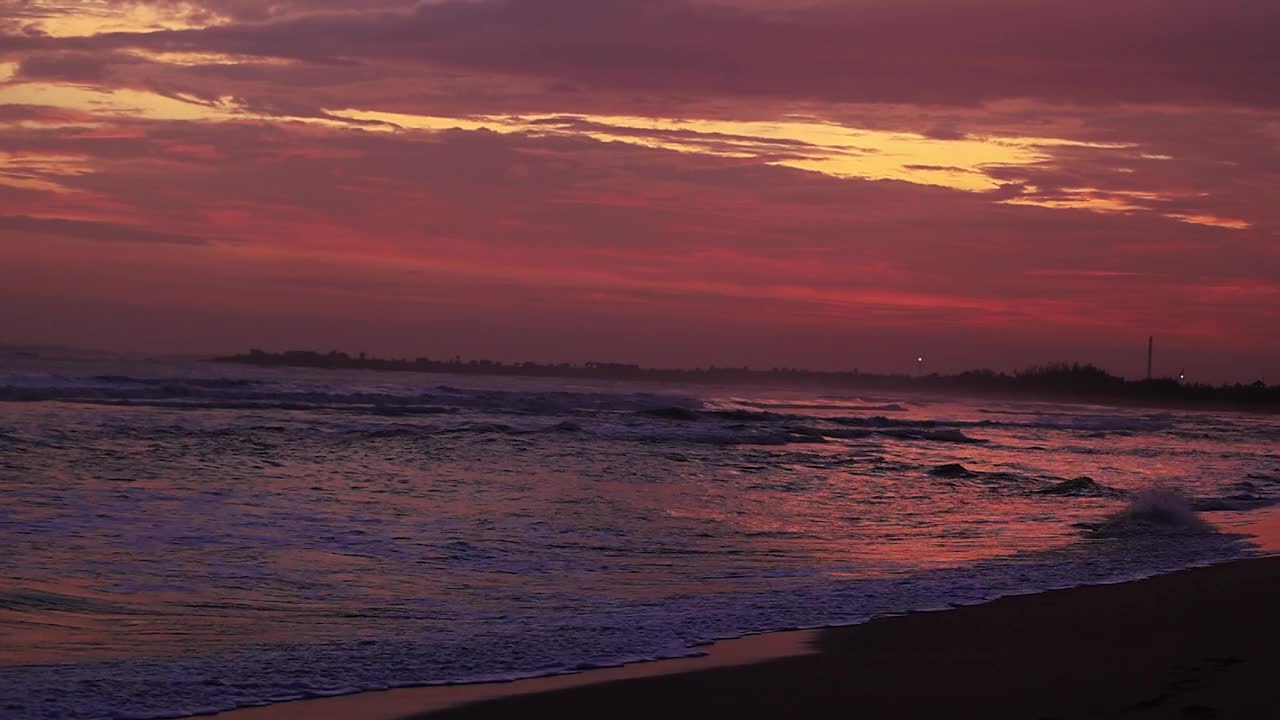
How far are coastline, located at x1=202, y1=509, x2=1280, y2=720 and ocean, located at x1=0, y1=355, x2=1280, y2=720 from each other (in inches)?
11.2

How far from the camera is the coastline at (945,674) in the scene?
5398 mm

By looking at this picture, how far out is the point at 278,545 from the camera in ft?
31.0

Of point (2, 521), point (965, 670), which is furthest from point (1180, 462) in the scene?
point (2, 521)

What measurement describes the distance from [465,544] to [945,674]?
501 cm

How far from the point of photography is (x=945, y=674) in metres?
6.19

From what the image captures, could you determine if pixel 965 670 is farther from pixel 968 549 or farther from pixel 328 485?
pixel 328 485

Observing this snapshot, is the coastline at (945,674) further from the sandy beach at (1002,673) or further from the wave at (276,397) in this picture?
the wave at (276,397)

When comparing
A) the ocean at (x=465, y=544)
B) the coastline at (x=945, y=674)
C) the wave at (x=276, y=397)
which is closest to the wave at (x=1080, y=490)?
the ocean at (x=465, y=544)

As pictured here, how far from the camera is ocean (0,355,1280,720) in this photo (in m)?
6.18

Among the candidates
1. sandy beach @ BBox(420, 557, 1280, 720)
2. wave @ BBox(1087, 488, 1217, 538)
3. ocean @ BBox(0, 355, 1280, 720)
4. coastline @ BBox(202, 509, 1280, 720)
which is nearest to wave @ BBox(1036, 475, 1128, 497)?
ocean @ BBox(0, 355, 1280, 720)

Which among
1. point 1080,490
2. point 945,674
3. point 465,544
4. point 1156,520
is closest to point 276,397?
point 1080,490

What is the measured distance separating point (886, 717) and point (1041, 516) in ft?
33.1

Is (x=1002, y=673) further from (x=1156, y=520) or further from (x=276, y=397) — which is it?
(x=276, y=397)

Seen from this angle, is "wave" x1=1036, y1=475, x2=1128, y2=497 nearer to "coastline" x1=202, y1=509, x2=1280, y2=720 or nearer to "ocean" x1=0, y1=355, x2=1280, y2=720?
"ocean" x1=0, y1=355, x2=1280, y2=720
